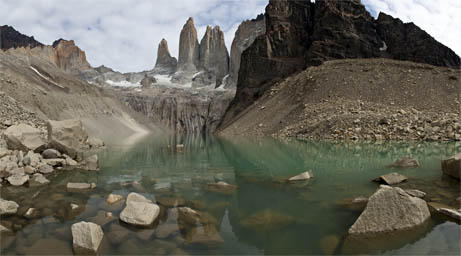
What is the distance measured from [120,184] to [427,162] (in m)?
11.0

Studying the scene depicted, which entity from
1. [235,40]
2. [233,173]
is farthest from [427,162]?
[235,40]

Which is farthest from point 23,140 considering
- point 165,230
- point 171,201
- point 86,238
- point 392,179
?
point 392,179

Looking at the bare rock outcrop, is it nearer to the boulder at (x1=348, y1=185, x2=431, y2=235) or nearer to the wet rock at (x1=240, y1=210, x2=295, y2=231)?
the wet rock at (x1=240, y1=210, x2=295, y2=231)

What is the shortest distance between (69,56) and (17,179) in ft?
516

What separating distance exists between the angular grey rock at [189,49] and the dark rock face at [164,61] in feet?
38.1

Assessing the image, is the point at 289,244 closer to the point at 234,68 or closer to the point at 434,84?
the point at 434,84

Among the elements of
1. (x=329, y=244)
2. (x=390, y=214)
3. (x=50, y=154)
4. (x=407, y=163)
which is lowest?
(x=329, y=244)

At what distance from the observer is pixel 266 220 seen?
4961 mm

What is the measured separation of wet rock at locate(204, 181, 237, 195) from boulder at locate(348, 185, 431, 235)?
346 cm

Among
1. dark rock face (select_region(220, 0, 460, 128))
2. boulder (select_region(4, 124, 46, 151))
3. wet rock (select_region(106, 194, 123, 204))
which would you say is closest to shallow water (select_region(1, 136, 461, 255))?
wet rock (select_region(106, 194, 123, 204))

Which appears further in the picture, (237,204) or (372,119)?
(372,119)

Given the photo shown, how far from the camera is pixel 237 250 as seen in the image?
396 centimetres

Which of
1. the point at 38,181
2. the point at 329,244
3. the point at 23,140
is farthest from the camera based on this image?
the point at 23,140

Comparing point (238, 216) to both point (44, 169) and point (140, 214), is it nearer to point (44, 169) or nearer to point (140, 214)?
point (140, 214)
